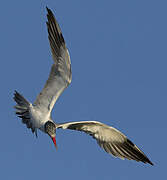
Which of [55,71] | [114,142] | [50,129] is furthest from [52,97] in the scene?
[114,142]

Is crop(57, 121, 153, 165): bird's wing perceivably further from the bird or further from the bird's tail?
the bird's tail

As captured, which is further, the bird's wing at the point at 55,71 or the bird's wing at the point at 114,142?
the bird's wing at the point at 114,142

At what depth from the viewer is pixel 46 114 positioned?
15.6 m

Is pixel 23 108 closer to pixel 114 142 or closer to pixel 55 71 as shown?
pixel 55 71

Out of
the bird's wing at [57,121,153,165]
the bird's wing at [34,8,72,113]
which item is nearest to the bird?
the bird's wing at [34,8,72,113]

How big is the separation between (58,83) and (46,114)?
1226 millimetres

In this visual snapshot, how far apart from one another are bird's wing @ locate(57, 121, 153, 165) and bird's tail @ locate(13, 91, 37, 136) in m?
1.69

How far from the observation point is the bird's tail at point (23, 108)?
15484 millimetres

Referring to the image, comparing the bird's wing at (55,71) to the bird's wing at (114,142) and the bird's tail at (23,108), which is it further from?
the bird's wing at (114,142)

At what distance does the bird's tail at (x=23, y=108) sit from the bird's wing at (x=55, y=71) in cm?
40

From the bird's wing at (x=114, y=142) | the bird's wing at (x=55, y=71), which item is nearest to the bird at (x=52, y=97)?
the bird's wing at (x=55, y=71)

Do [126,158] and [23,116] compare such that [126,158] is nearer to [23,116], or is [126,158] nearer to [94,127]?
[94,127]

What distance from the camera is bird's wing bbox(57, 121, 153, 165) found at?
16.4 m

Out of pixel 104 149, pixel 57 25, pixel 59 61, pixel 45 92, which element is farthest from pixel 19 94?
pixel 104 149
